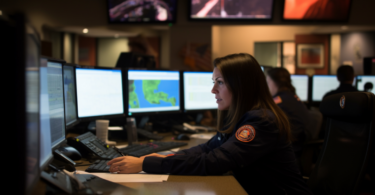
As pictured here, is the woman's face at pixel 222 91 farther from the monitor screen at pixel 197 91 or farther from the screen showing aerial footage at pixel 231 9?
the screen showing aerial footage at pixel 231 9

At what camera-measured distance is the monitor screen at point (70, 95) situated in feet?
4.63

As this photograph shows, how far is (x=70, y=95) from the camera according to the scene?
58.4 inches

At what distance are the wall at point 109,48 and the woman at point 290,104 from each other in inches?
215

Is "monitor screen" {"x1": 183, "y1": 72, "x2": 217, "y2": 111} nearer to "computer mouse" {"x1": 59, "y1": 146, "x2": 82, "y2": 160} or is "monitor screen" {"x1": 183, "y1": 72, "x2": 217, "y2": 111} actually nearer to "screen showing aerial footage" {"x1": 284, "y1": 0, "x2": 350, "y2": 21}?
"computer mouse" {"x1": 59, "y1": 146, "x2": 82, "y2": 160}

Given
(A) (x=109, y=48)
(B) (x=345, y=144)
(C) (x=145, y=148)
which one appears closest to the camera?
(B) (x=345, y=144)

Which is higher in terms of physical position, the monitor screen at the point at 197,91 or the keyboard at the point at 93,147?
the monitor screen at the point at 197,91

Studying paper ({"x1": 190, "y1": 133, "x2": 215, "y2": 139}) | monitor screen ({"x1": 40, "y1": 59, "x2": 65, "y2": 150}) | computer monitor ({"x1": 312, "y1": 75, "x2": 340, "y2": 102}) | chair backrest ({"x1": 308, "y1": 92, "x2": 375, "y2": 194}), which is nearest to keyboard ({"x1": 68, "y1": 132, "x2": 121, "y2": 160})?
monitor screen ({"x1": 40, "y1": 59, "x2": 65, "y2": 150})

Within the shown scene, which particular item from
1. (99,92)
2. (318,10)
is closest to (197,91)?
(99,92)

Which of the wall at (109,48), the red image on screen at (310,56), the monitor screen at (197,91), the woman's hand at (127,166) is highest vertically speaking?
the wall at (109,48)

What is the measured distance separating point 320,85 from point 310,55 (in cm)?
208

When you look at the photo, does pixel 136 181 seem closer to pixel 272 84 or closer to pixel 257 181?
pixel 257 181

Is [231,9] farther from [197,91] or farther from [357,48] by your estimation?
[357,48]

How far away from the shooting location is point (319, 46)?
6.04 m

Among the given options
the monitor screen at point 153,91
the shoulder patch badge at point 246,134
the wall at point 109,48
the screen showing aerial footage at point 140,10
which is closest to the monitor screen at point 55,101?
the shoulder patch badge at point 246,134
